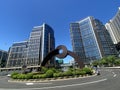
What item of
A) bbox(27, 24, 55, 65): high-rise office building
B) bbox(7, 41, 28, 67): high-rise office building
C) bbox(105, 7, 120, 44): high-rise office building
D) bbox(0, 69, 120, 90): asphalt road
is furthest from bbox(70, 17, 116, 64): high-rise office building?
bbox(0, 69, 120, 90): asphalt road

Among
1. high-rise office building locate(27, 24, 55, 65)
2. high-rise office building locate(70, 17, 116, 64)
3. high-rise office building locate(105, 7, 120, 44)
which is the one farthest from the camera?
high-rise office building locate(105, 7, 120, 44)

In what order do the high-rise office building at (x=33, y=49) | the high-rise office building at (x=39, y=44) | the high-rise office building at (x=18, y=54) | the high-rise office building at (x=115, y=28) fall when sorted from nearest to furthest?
1. the high-rise office building at (x=39, y=44)
2. the high-rise office building at (x=33, y=49)
3. the high-rise office building at (x=18, y=54)
4. the high-rise office building at (x=115, y=28)

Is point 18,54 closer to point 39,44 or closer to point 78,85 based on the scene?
point 39,44

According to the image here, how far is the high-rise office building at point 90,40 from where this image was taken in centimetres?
14075

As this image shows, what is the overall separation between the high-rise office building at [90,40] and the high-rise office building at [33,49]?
34.7 m

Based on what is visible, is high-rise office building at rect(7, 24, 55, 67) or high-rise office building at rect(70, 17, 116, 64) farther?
high-rise office building at rect(7, 24, 55, 67)

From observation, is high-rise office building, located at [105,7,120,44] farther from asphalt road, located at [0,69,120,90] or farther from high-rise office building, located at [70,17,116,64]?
asphalt road, located at [0,69,120,90]

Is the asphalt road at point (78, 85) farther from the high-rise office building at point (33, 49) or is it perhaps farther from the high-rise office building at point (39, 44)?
the high-rise office building at point (33, 49)

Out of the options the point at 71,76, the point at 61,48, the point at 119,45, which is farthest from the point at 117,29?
the point at 71,76

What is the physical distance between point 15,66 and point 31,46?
30.8 m

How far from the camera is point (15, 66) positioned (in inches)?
5832

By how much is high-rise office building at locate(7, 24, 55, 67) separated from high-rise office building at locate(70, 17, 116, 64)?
114ft

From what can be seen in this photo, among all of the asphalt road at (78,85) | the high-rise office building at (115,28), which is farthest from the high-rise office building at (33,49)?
the asphalt road at (78,85)

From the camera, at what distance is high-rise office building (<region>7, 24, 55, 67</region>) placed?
462 feet
